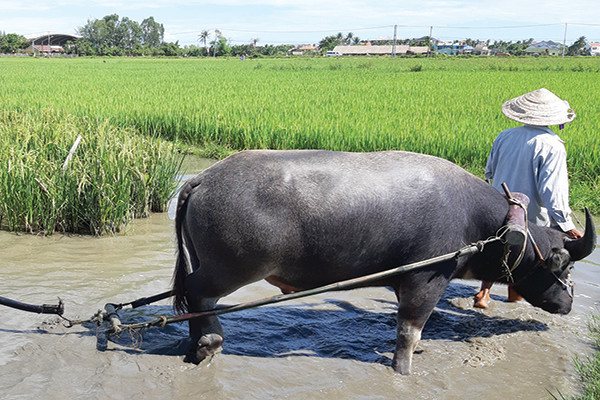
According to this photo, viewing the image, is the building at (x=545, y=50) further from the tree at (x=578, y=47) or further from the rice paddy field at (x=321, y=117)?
the rice paddy field at (x=321, y=117)

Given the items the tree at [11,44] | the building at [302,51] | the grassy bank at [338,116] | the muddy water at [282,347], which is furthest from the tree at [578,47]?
the muddy water at [282,347]

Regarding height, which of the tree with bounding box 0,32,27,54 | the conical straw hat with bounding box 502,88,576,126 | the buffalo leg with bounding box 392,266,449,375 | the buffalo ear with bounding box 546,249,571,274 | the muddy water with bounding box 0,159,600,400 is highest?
the tree with bounding box 0,32,27,54

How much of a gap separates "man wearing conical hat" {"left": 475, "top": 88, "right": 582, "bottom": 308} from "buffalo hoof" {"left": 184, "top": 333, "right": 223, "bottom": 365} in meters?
2.02

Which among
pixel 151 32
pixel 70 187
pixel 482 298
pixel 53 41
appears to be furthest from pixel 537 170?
pixel 151 32

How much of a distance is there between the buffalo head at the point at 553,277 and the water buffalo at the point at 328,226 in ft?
0.06

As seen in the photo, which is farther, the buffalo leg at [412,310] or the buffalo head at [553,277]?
the buffalo head at [553,277]

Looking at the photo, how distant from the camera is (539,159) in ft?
11.3

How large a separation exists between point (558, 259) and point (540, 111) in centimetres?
96

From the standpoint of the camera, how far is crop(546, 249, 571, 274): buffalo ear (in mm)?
3051

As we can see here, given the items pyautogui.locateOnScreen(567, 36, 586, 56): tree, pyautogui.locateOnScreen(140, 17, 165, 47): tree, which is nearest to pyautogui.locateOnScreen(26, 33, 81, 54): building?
pyautogui.locateOnScreen(140, 17, 165, 47): tree

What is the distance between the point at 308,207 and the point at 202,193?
1.73 feet

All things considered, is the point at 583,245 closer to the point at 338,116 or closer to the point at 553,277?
the point at 553,277

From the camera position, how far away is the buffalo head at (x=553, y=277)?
307 centimetres

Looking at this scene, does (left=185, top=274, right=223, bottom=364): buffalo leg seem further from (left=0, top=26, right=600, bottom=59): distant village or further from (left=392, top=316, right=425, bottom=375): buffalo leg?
(left=0, top=26, right=600, bottom=59): distant village
